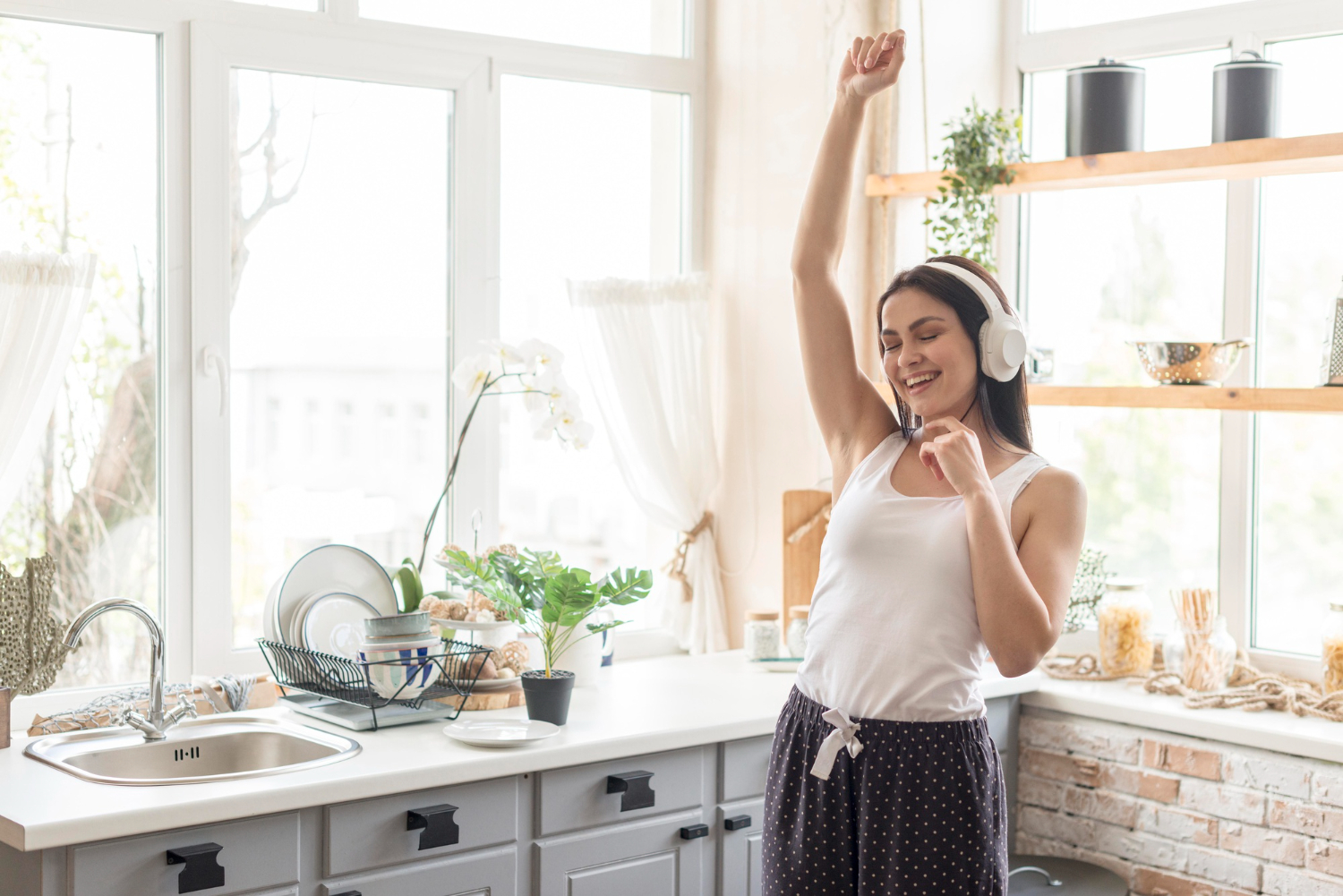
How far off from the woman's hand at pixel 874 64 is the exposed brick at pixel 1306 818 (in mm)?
1508

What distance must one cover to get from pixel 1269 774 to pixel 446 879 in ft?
4.82

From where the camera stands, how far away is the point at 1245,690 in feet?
8.45

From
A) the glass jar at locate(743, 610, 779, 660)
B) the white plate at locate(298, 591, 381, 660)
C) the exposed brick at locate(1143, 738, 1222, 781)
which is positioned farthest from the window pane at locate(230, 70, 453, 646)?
the exposed brick at locate(1143, 738, 1222, 781)

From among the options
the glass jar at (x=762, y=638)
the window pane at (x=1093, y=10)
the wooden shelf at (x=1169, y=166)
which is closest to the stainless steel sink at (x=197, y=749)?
the glass jar at (x=762, y=638)

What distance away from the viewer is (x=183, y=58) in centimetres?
259

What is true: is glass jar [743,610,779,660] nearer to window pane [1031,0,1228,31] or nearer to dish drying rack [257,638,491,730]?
dish drying rack [257,638,491,730]

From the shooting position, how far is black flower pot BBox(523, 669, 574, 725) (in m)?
2.24

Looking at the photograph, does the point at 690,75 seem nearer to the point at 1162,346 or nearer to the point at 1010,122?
the point at 1010,122

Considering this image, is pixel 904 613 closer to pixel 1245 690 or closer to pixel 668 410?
pixel 1245 690

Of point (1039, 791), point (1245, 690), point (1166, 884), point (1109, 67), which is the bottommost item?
point (1166, 884)

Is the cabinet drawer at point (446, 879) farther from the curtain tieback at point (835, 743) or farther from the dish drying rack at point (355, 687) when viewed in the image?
the curtain tieback at point (835, 743)

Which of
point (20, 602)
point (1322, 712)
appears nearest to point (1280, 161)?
point (1322, 712)

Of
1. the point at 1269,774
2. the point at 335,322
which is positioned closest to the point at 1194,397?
the point at 1269,774

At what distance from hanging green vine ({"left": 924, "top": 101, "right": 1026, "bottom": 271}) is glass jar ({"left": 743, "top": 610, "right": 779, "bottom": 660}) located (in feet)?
3.01
